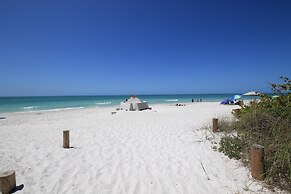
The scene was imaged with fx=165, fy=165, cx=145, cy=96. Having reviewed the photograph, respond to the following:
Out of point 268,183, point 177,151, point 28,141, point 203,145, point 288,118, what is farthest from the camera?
point 28,141

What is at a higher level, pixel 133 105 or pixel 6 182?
pixel 133 105

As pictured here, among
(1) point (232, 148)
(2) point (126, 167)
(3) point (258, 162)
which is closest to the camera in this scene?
(3) point (258, 162)

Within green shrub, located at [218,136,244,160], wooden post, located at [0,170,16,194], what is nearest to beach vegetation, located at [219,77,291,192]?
green shrub, located at [218,136,244,160]

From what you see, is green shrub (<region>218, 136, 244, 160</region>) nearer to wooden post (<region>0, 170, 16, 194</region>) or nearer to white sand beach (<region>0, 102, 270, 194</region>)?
white sand beach (<region>0, 102, 270, 194</region>)

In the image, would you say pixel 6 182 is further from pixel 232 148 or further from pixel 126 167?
pixel 232 148

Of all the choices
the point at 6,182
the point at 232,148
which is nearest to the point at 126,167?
the point at 6,182

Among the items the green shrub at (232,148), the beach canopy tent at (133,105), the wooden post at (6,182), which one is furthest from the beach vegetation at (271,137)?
the beach canopy tent at (133,105)

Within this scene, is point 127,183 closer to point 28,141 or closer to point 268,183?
point 268,183

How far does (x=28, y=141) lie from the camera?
20.9 feet

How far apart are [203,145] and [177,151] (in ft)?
3.28

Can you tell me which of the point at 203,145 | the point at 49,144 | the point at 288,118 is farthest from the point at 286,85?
the point at 49,144

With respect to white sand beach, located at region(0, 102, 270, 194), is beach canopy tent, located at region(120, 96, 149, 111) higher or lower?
higher

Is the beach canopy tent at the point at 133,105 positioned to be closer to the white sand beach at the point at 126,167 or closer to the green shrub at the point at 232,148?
the white sand beach at the point at 126,167

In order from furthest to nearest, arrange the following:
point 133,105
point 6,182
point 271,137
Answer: point 133,105
point 271,137
point 6,182
